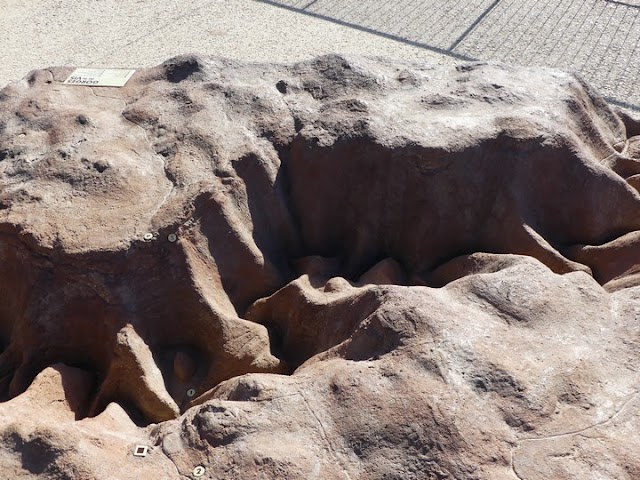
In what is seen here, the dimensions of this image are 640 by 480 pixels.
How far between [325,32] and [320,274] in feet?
13.3

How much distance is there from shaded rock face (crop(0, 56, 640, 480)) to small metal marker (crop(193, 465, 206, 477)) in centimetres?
2

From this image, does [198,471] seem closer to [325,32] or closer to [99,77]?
[99,77]

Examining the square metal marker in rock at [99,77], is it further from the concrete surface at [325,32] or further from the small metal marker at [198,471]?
the concrete surface at [325,32]

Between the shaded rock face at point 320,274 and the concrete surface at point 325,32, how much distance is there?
2.64 metres

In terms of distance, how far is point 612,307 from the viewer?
2.41 m

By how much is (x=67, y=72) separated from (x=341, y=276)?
68.4 inches

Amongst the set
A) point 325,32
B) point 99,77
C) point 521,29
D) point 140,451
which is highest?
point 99,77

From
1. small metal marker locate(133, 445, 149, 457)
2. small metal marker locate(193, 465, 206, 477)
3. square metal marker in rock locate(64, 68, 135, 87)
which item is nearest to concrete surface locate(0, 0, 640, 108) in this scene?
square metal marker in rock locate(64, 68, 135, 87)

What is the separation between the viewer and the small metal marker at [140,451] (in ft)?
6.83

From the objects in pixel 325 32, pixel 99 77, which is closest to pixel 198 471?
pixel 99 77

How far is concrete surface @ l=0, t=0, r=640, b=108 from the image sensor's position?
611 centimetres

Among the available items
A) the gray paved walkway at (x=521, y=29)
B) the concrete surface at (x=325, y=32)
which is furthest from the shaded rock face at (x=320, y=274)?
the concrete surface at (x=325, y=32)

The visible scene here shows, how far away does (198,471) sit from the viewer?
1.98 metres

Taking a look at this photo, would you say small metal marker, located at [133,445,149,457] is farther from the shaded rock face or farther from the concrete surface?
the concrete surface
